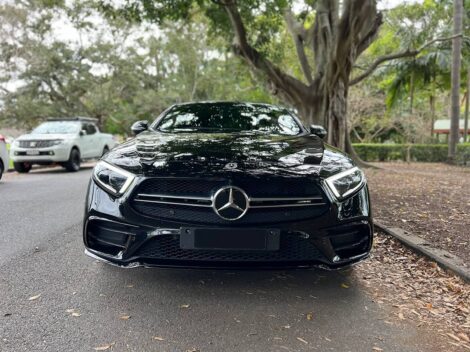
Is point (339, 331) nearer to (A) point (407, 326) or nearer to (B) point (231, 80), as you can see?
(A) point (407, 326)

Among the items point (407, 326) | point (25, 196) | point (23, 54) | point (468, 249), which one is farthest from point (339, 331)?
point (23, 54)

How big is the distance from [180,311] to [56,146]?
10147 millimetres

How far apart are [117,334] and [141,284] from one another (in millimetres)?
724

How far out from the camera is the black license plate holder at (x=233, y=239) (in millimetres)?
2459

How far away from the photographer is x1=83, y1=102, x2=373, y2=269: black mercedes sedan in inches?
98.0

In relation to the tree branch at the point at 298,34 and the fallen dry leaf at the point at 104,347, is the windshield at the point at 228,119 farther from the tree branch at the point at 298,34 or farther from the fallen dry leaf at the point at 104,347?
the tree branch at the point at 298,34

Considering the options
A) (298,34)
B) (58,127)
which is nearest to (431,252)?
(58,127)

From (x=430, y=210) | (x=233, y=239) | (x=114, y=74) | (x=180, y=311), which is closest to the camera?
(x=233, y=239)

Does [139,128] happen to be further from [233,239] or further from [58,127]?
[58,127]

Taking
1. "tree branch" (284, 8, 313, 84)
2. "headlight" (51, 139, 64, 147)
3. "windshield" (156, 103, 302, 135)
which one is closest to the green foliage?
"tree branch" (284, 8, 313, 84)

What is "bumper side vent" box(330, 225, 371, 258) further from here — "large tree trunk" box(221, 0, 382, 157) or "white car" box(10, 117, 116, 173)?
"white car" box(10, 117, 116, 173)

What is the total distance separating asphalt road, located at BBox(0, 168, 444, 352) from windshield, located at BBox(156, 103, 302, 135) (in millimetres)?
1497

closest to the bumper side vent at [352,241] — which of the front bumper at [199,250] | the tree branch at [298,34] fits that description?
the front bumper at [199,250]

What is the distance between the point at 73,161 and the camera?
39.3ft
